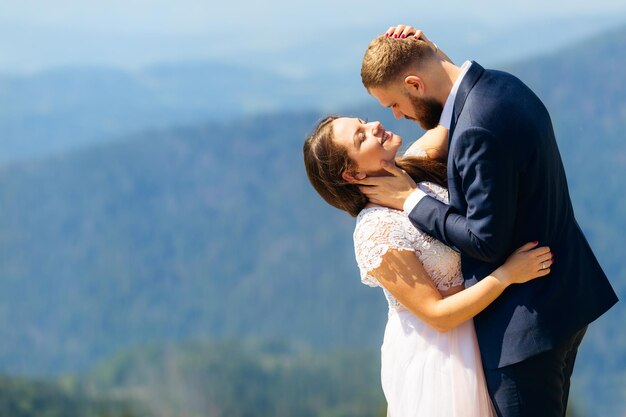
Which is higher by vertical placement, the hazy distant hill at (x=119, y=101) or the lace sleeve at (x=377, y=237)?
the hazy distant hill at (x=119, y=101)

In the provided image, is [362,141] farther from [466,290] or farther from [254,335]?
[254,335]

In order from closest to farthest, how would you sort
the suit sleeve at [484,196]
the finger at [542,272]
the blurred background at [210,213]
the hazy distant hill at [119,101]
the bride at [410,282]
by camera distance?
the suit sleeve at [484,196] → the finger at [542,272] → the bride at [410,282] → the blurred background at [210,213] → the hazy distant hill at [119,101]

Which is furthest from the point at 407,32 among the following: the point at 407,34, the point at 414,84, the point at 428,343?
the point at 428,343

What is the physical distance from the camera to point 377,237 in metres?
2.37

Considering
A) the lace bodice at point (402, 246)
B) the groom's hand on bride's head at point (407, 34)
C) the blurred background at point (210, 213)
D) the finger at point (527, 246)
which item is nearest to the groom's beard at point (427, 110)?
the groom's hand on bride's head at point (407, 34)

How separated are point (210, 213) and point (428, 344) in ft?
105

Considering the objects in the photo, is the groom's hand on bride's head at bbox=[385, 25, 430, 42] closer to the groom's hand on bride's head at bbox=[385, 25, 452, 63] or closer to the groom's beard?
the groom's hand on bride's head at bbox=[385, 25, 452, 63]

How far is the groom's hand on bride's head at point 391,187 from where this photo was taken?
239 cm

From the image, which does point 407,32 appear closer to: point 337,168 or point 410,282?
point 337,168

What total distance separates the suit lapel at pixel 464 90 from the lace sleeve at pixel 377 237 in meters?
0.26

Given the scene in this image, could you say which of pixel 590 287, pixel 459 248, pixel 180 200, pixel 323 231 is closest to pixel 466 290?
pixel 459 248

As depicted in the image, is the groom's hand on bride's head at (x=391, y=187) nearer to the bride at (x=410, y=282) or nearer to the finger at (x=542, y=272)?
the bride at (x=410, y=282)

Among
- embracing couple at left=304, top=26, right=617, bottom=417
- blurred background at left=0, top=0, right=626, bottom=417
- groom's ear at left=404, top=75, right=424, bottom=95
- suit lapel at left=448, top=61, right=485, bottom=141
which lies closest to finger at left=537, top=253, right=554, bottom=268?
embracing couple at left=304, top=26, right=617, bottom=417

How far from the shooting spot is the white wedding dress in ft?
7.75
